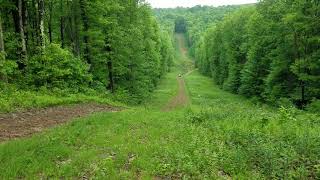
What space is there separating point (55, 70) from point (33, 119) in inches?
363

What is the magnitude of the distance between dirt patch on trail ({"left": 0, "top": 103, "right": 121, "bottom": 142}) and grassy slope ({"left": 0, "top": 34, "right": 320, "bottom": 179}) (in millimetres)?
1108

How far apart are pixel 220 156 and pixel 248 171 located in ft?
4.26

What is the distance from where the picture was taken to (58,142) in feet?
39.0

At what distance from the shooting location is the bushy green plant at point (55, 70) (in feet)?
81.5

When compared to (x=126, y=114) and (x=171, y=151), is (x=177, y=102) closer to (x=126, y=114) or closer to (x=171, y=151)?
(x=126, y=114)

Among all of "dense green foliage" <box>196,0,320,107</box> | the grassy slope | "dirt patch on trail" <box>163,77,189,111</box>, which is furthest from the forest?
"dirt patch on trail" <box>163,77,189,111</box>

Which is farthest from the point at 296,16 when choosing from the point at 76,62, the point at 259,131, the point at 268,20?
the point at 259,131

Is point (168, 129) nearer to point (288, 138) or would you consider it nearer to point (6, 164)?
point (288, 138)

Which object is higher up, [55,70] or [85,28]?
[85,28]

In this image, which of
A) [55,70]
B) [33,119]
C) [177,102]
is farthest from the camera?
[177,102]

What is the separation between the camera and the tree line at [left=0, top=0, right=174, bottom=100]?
24.6 m

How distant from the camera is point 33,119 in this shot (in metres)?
16.6

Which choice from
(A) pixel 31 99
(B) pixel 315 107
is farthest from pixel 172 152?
(B) pixel 315 107

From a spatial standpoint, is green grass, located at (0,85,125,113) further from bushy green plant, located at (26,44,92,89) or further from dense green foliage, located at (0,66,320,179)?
dense green foliage, located at (0,66,320,179)
